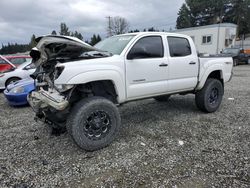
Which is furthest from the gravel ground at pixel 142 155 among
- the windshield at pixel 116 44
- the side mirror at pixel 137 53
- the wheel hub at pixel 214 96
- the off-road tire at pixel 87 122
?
the windshield at pixel 116 44

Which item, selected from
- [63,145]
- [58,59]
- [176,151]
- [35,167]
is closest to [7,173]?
[35,167]

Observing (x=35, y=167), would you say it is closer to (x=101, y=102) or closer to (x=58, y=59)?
(x=101, y=102)

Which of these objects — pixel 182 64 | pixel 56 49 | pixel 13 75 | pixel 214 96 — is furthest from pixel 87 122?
pixel 13 75

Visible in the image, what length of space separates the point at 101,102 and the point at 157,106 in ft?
9.81

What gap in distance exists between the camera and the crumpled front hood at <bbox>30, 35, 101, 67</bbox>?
3.27 meters

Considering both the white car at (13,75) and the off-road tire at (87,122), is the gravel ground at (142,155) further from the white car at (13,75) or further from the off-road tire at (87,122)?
the white car at (13,75)

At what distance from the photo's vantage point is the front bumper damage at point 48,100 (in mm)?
3129

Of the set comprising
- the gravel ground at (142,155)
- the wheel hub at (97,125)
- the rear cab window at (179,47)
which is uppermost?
the rear cab window at (179,47)

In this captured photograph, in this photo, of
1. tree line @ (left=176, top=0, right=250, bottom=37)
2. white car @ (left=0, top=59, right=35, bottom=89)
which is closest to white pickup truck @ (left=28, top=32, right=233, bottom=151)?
white car @ (left=0, top=59, right=35, bottom=89)

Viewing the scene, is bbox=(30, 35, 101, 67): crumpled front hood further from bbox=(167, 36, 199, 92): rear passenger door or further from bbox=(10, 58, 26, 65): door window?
bbox=(10, 58, 26, 65): door window

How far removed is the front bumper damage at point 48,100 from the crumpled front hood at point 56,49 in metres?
0.53

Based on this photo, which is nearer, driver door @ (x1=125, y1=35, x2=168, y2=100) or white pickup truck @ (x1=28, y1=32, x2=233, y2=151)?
white pickup truck @ (x1=28, y1=32, x2=233, y2=151)

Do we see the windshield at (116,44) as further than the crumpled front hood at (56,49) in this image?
Yes

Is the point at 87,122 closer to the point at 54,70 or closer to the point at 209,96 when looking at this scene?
the point at 54,70
